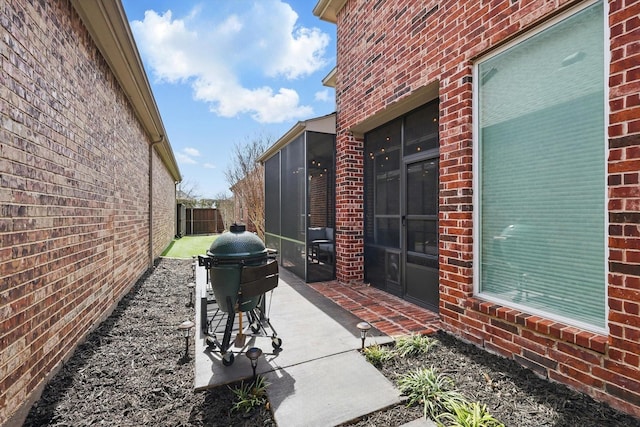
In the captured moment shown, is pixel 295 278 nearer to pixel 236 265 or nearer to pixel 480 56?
pixel 236 265

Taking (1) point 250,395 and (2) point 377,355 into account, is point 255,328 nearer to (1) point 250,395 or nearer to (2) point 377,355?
(1) point 250,395

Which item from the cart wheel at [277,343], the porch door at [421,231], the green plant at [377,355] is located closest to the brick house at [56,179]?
the cart wheel at [277,343]

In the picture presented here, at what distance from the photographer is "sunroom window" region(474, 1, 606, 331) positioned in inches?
77.4

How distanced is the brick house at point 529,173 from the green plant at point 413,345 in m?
0.42

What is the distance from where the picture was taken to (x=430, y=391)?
6.66 ft

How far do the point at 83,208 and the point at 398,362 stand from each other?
3.55 meters

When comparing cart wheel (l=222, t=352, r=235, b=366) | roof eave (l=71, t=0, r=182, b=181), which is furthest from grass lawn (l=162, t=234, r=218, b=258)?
cart wheel (l=222, t=352, r=235, b=366)

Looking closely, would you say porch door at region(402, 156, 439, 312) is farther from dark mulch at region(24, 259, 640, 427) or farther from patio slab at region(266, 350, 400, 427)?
patio slab at region(266, 350, 400, 427)

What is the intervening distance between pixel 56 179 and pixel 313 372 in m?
2.78

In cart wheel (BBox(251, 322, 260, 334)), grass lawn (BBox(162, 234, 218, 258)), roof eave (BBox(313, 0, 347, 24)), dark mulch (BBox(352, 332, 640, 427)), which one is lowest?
grass lawn (BBox(162, 234, 218, 258))

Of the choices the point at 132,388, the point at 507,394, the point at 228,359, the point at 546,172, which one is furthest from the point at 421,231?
the point at 132,388

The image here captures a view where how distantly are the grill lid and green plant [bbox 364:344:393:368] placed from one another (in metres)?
1.35

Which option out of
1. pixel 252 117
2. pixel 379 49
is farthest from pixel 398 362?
pixel 252 117

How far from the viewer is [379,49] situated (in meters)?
4.10
